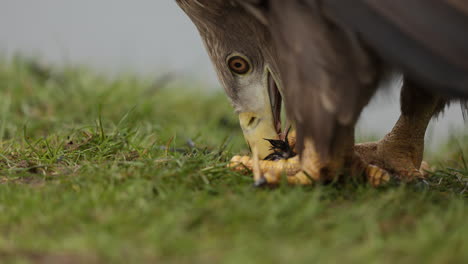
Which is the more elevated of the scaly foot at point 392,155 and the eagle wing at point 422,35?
the eagle wing at point 422,35

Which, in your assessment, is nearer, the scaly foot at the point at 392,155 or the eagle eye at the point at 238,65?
the eagle eye at the point at 238,65

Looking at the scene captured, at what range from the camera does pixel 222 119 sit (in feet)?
18.2

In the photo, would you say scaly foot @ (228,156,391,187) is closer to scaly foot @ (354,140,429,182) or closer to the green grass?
the green grass

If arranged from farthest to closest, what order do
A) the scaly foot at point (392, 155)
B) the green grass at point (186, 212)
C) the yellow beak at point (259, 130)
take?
the scaly foot at point (392, 155)
the yellow beak at point (259, 130)
the green grass at point (186, 212)

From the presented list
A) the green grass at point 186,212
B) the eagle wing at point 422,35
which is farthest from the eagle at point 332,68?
the green grass at point 186,212

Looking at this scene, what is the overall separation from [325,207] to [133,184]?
82cm

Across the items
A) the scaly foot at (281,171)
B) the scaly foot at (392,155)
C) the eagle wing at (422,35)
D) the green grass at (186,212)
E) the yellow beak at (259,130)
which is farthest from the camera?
the scaly foot at (392,155)

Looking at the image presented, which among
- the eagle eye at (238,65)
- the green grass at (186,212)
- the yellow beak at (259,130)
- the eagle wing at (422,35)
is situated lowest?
the green grass at (186,212)

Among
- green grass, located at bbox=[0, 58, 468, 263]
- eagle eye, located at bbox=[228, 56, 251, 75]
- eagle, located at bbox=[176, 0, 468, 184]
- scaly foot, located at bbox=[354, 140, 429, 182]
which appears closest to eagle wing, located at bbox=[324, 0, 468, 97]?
eagle, located at bbox=[176, 0, 468, 184]

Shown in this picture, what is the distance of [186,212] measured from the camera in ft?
6.66

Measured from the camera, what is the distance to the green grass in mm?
1719

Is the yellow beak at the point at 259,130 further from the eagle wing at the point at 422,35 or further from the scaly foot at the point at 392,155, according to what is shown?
the eagle wing at the point at 422,35

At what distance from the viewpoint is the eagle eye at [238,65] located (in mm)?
2846

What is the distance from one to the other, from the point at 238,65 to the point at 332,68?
712 mm
